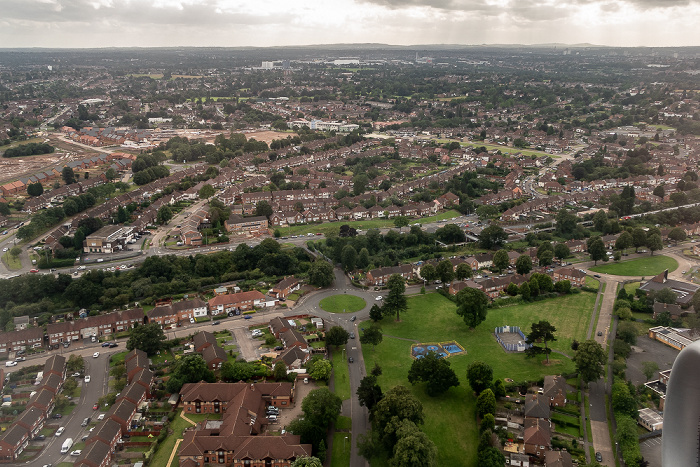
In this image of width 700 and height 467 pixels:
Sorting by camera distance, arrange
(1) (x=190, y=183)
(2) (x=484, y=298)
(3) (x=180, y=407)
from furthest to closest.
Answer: (1) (x=190, y=183)
(2) (x=484, y=298)
(3) (x=180, y=407)

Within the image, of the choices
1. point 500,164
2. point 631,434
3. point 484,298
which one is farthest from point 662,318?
point 500,164

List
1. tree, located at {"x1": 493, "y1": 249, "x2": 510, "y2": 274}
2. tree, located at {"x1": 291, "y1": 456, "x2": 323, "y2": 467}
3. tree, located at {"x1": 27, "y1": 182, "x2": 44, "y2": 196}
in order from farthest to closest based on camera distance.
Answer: tree, located at {"x1": 27, "y1": 182, "x2": 44, "y2": 196} → tree, located at {"x1": 493, "y1": 249, "x2": 510, "y2": 274} → tree, located at {"x1": 291, "y1": 456, "x2": 323, "y2": 467}

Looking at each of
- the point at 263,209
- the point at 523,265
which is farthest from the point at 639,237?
the point at 263,209

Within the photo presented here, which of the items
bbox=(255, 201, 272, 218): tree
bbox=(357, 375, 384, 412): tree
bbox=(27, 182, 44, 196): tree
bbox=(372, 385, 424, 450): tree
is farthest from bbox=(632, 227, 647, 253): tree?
bbox=(27, 182, 44, 196): tree

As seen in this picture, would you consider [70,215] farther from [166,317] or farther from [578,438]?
[578,438]

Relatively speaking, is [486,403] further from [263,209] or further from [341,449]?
[263,209]

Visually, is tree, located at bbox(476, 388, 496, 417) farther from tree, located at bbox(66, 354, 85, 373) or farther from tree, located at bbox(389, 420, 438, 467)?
tree, located at bbox(66, 354, 85, 373)

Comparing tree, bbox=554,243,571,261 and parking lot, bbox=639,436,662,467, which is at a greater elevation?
tree, bbox=554,243,571,261
